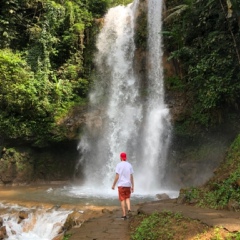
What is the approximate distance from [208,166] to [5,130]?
37.0 feet

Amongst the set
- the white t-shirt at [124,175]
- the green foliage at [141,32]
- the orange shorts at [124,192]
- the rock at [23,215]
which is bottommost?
the rock at [23,215]

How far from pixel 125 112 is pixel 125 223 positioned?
11748 millimetres

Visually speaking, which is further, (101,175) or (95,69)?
(95,69)

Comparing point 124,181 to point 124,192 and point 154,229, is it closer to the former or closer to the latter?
point 124,192

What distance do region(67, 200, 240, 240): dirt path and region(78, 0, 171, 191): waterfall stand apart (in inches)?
307

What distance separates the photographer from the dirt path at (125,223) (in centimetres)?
633

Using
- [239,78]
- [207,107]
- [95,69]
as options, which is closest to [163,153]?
[207,107]

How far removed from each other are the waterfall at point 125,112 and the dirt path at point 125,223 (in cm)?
780

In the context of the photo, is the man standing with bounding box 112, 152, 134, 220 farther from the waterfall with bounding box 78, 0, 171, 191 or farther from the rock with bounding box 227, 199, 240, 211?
the waterfall with bounding box 78, 0, 171, 191

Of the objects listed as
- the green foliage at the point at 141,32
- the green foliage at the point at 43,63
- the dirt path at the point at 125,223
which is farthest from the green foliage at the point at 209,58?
the dirt path at the point at 125,223

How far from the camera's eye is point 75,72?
2064 cm

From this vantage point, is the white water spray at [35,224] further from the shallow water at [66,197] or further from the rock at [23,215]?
the shallow water at [66,197]

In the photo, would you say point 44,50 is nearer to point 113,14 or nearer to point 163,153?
point 113,14

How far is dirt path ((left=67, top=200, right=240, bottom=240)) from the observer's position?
6333 millimetres
